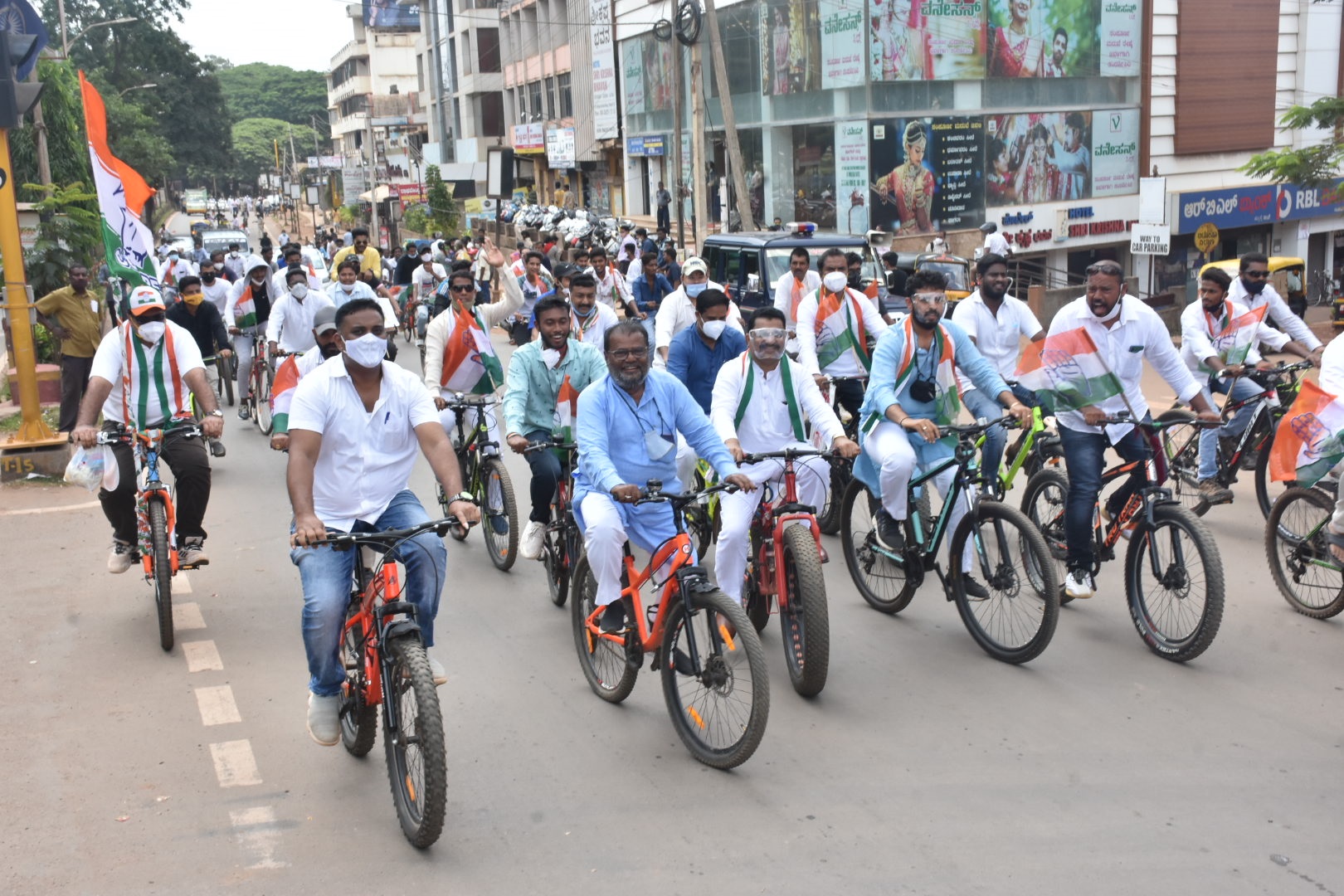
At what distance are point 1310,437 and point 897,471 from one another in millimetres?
2107

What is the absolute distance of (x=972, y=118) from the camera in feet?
115

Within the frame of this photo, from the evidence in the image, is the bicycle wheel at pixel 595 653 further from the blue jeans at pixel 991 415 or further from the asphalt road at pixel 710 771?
the blue jeans at pixel 991 415

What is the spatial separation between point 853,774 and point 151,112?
8196cm

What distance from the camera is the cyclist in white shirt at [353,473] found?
5.21 metres

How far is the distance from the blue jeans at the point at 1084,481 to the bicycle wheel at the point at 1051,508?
11cm

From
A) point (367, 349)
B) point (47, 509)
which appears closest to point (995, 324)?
point (367, 349)

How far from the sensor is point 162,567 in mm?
7262

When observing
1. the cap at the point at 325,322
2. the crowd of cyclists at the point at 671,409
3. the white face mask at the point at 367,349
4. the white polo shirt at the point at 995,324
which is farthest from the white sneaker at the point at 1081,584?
the cap at the point at 325,322

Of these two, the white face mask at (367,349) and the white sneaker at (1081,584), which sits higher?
the white face mask at (367,349)

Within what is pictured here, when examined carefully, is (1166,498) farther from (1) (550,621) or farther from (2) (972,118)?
(2) (972,118)

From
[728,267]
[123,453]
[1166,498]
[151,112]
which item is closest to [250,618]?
[123,453]

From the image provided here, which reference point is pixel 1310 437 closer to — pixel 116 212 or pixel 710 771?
pixel 710 771

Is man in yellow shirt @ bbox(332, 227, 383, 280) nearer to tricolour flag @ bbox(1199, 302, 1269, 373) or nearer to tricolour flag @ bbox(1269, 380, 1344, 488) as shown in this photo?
tricolour flag @ bbox(1199, 302, 1269, 373)

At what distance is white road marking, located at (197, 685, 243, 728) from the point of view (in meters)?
6.25
